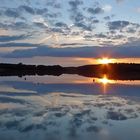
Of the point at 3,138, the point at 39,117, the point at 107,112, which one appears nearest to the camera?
the point at 3,138

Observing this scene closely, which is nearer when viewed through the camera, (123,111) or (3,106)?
(123,111)

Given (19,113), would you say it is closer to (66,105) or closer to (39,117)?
(39,117)

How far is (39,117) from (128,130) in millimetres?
5250

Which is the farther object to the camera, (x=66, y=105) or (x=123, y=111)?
(x=66, y=105)

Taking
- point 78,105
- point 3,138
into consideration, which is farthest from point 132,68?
point 3,138

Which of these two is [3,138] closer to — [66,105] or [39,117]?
[39,117]

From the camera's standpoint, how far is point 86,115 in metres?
21.1

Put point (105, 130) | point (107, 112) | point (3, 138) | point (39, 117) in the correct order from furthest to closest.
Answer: point (107, 112) < point (39, 117) < point (105, 130) < point (3, 138)

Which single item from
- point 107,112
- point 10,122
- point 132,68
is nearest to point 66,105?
point 107,112

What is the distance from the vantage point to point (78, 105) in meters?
25.4

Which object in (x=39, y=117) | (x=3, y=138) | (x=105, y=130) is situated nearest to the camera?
(x=3, y=138)

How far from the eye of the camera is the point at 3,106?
79.3 feet

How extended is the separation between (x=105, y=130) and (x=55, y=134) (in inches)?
92.8

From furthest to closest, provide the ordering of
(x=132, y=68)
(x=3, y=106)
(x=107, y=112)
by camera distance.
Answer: (x=132, y=68), (x=3, y=106), (x=107, y=112)
